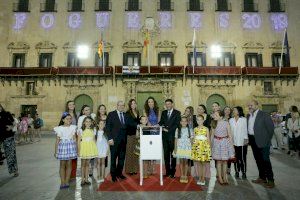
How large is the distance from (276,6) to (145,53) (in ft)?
44.8

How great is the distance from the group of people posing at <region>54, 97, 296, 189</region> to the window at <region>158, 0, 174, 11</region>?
18385 mm

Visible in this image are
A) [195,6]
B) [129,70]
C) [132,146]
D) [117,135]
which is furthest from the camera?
[195,6]

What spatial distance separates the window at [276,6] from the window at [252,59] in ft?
15.6

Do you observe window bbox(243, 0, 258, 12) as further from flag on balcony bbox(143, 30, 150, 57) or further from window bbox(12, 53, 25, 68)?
window bbox(12, 53, 25, 68)

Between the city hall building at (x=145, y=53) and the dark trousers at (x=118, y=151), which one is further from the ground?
the city hall building at (x=145, y=53)

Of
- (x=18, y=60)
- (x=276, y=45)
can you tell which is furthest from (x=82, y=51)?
(x=276, y=45)

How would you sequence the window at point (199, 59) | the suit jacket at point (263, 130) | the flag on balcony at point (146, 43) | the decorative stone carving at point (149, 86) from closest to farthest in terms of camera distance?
the suit jacket at point (263, 130) → the flag on balcony at point (146, 43) → the decorative stone carving at point (149, 86) → the window at point (199, 59)

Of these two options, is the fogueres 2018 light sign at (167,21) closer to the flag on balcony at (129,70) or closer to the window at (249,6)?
the window at (249,6)

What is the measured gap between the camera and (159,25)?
22906 millimetres

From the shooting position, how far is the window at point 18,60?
2289cm

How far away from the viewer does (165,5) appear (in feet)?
76.4

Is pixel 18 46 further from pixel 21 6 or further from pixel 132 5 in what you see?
pixel 132 5

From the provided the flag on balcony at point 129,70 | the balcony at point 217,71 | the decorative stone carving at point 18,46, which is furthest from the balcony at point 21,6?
the balcony at point 217,71

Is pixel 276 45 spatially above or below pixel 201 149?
above
